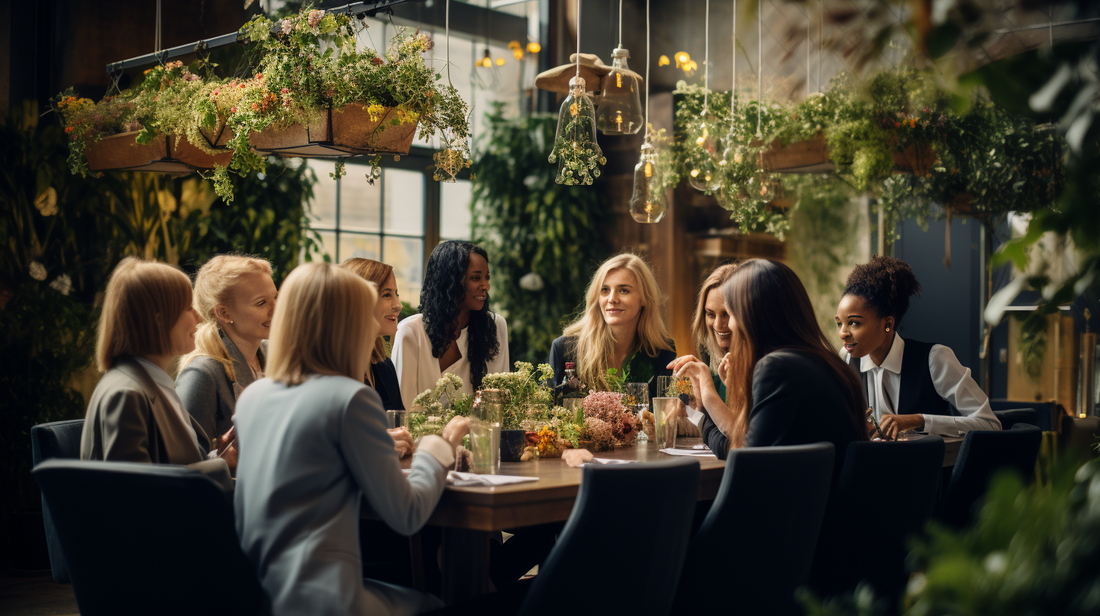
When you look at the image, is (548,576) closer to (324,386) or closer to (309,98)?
(324,386)

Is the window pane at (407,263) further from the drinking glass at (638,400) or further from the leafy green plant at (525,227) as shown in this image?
the drinking glass at (638,400)

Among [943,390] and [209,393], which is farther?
[943,390]

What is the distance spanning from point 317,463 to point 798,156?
3134 mm

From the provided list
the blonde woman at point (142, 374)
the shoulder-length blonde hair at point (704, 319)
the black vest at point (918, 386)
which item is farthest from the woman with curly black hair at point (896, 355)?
the blonde woman at point (142, 374)

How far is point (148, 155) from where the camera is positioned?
371cm

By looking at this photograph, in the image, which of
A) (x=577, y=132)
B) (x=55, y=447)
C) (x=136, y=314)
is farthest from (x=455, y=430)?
(x=577, y=132)

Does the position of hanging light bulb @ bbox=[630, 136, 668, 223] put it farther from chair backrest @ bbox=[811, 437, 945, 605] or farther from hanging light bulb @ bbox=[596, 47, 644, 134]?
chair backrest @ bbox=[811, 437, 945, 605]

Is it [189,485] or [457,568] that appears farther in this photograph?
[457,568]

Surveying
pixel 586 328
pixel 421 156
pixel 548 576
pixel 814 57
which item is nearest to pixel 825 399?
pixel 548 576

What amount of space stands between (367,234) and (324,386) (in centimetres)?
473

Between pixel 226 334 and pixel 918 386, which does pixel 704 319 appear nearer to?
pixel 918 386

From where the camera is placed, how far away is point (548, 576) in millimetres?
1775

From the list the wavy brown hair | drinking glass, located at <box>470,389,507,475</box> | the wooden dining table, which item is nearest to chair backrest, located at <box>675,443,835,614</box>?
the wooden dining table

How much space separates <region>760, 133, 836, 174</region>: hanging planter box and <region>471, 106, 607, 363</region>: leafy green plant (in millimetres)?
2651
